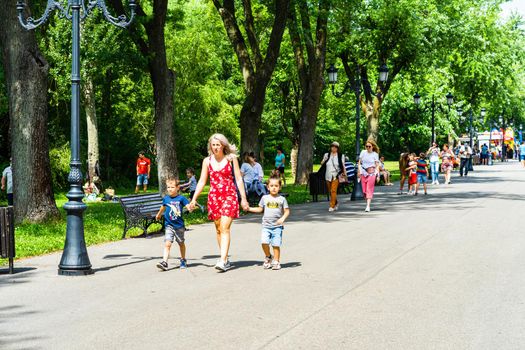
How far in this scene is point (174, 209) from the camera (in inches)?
426

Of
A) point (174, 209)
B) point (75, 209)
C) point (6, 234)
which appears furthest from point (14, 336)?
point (174, 209)

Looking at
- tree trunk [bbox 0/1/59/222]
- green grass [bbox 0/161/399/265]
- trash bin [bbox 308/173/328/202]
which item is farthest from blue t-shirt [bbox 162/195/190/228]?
trash bin [bbox 308/173/328/202]

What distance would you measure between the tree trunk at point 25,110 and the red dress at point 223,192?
23.7ft

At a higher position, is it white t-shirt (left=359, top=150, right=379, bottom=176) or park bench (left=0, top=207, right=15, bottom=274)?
white t-shirt (left=359, top=150, right=379, bottom=176)

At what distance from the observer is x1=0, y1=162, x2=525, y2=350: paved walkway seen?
6613mm

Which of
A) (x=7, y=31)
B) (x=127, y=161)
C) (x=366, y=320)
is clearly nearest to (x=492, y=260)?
(x=366, y=320)

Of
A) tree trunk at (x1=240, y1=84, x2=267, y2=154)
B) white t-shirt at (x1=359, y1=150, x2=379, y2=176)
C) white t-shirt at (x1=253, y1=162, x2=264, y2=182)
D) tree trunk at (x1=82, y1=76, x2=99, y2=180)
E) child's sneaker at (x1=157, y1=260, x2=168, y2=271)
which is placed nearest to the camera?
child's sneaker at (x1=157, y1=260, x2=168, y2=271)

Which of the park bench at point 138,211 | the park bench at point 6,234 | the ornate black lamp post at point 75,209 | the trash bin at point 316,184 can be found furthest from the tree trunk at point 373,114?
the park bench at point 6,234

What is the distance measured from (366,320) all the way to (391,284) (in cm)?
203

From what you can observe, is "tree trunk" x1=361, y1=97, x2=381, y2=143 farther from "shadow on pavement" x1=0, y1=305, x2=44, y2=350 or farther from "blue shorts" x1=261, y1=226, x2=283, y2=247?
"shadow on pavement" x1=0, y1=305, x2=44, y2=350

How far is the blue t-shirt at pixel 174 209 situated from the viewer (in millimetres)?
10859

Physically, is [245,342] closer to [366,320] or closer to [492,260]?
[366,320]

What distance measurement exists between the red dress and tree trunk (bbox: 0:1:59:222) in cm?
723

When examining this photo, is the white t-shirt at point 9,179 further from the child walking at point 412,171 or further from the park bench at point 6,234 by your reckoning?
the child walking at point 412,171
